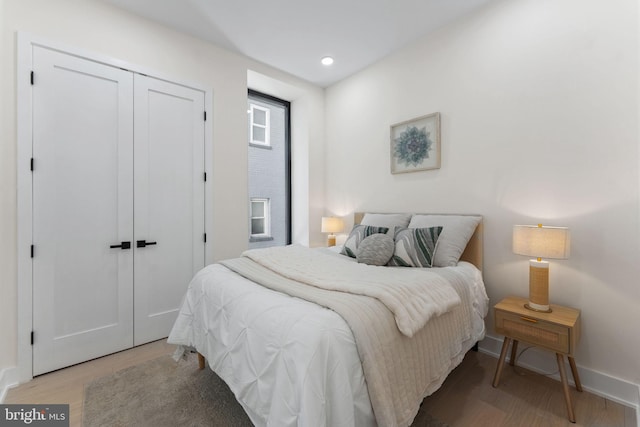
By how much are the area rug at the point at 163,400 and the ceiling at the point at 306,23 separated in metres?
2.93

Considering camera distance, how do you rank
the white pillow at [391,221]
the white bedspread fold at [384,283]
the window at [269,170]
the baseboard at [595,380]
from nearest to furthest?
the white bedspread fold at [384,283] < the baseboard at [595,380] < the white pillow at [391,221] < the window at [269,170]

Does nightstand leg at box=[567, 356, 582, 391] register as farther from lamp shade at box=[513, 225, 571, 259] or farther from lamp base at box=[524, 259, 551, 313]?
lamp shade at box=[513, 225, 571, 259]

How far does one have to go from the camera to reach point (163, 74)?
8.34ft

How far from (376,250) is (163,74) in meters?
2.51

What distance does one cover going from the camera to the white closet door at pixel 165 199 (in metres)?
2.43

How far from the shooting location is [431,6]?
2338mm

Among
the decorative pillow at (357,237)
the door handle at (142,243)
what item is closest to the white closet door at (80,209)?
the door handle at (142,243)

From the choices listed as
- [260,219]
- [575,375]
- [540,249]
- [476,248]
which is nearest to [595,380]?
[575,375]

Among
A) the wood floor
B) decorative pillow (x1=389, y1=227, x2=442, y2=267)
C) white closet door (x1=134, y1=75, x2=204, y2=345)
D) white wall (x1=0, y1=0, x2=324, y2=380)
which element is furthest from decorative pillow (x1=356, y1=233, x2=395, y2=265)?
white closet door (x1=134, y1=75, x2=204, y2=345)

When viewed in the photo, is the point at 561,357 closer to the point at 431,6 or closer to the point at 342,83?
the point at 431,6

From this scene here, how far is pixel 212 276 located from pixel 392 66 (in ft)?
9.33

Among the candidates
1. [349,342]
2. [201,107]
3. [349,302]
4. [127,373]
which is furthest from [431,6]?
[127,373]

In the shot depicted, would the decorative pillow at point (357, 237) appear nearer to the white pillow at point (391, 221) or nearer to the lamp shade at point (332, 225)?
the white pillow at point (391, 221)

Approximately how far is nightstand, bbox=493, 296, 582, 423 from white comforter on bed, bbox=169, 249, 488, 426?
24.0 inches
